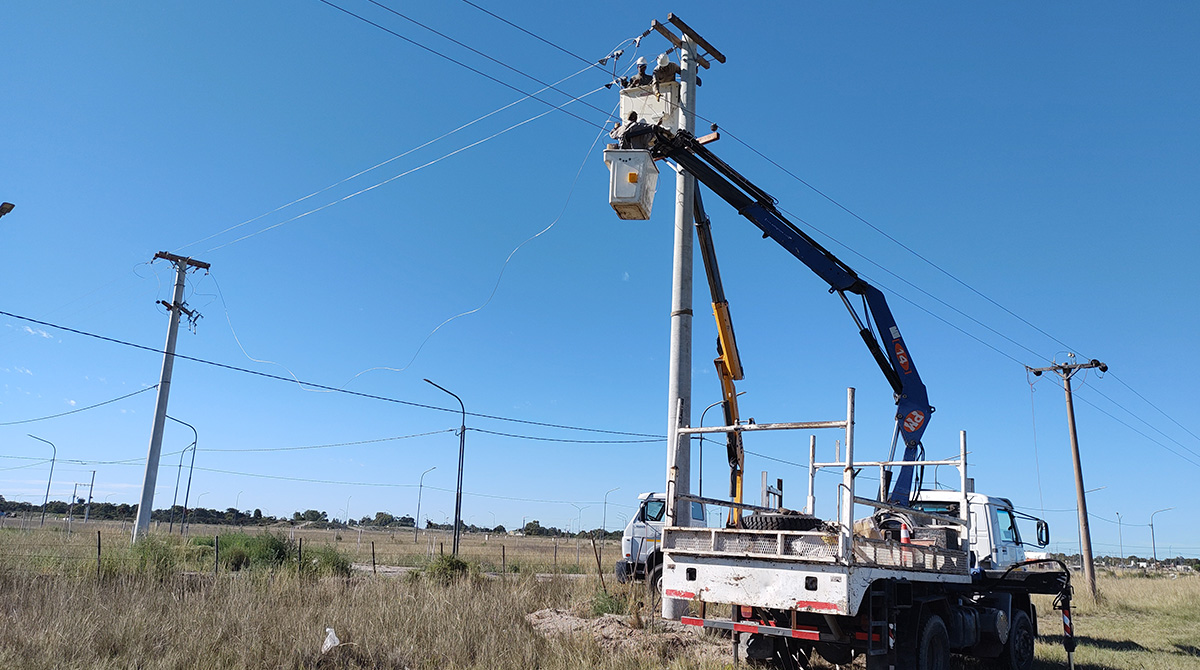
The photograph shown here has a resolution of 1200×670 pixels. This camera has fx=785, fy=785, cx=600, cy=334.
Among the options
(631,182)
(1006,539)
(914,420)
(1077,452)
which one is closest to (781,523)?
(631,182)

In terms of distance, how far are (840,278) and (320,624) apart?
991 centimetres

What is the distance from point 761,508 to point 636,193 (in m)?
4.47

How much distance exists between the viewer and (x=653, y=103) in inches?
511

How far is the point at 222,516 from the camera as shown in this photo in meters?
110

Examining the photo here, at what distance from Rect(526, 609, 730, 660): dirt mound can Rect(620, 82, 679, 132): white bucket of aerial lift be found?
7.70 meters

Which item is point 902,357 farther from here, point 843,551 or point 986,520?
point 843,551


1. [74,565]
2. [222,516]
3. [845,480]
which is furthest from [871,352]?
[222,516]

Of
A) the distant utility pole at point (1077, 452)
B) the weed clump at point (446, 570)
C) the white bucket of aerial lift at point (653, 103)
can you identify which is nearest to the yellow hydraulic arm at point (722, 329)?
the white bucket of aerial lift at point (653, 103)

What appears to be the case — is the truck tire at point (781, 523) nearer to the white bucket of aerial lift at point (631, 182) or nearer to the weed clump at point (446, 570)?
the white bucket of aerial lift at point (631, 182)

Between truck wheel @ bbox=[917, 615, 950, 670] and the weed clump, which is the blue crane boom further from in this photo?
the weed clump

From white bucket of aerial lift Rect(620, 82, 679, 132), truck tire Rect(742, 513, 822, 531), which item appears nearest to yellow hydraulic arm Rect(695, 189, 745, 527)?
white bucket of aerial lift Rect(620, 82, 679, 132)

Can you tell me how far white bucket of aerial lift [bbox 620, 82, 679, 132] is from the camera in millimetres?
12875

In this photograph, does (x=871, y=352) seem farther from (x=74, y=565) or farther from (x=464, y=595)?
(x=74, y=565)

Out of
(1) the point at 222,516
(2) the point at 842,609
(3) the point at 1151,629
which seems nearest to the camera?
(2) the point at 842,609
